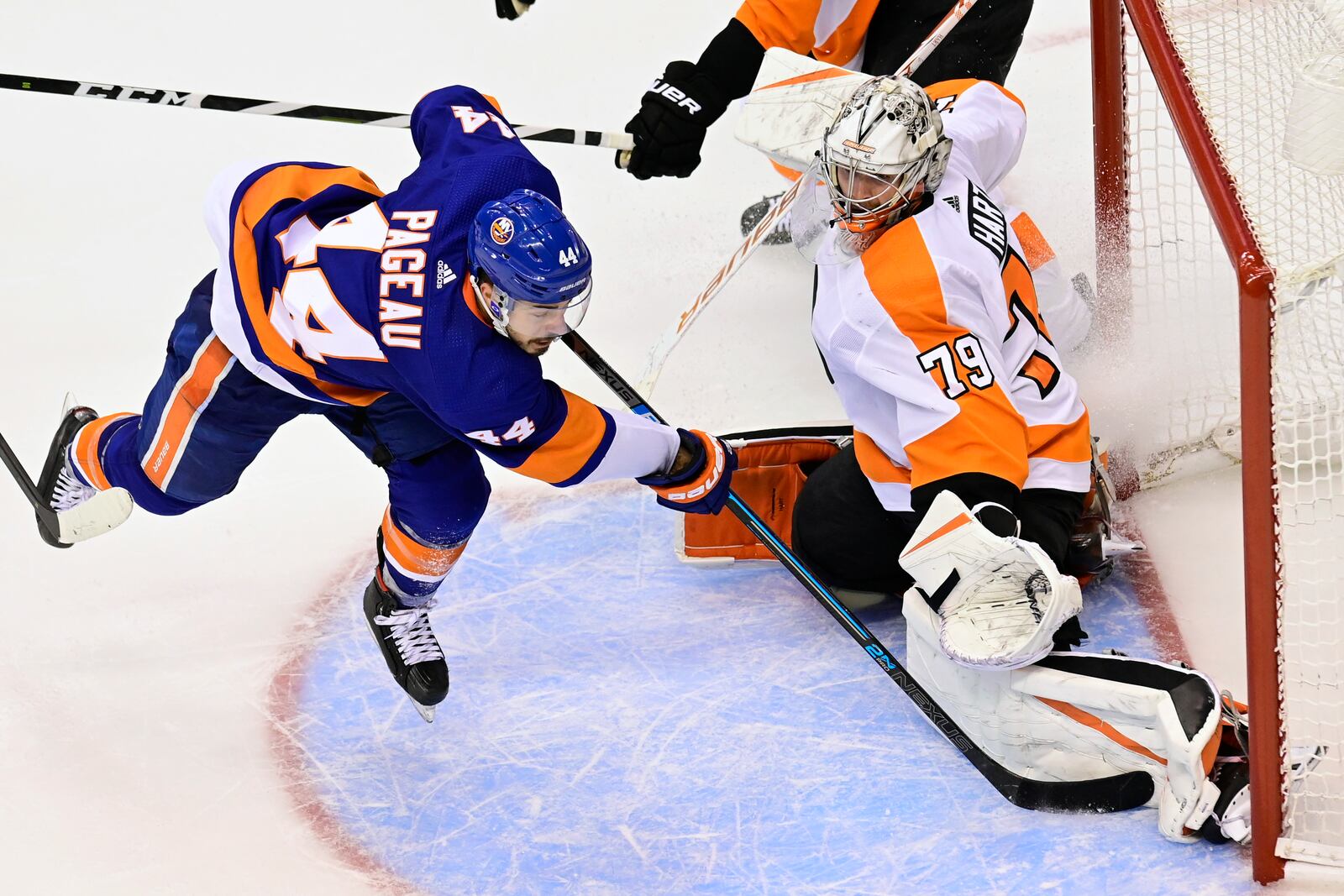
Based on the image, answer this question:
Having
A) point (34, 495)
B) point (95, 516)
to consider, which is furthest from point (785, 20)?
point (34, 495)

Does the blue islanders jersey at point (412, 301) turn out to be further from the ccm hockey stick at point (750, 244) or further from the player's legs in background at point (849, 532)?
the ccm hockey stick at point (750, 244)

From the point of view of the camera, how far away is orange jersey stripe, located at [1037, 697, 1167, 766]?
2.38 meters

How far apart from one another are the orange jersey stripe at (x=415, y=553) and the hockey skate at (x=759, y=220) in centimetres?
162

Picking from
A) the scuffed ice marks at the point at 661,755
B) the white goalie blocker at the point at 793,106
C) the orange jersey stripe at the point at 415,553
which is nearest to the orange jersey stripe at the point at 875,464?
the scuffed ice marks at the point at 661,755

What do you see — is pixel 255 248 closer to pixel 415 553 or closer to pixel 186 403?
Result: pixel 186 403

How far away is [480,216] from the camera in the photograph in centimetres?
220

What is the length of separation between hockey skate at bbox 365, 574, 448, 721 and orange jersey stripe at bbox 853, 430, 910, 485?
34.5 inches

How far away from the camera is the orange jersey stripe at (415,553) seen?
8.90ft

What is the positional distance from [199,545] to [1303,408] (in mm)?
2348

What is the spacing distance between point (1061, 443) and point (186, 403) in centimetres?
159

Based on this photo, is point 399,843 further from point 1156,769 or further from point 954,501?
point 1156,769

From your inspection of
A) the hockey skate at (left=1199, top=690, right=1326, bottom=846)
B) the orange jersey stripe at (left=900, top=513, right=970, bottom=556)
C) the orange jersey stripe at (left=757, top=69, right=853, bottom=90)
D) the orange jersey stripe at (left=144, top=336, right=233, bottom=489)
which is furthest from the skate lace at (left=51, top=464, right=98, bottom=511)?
the hockey skate at (left=1199, top=690, right=1326, bottom=846)

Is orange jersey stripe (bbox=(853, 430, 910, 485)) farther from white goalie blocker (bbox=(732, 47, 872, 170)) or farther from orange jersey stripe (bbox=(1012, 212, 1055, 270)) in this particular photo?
orange jersey stripe (bbox=(1012, 212, 1055, 270))

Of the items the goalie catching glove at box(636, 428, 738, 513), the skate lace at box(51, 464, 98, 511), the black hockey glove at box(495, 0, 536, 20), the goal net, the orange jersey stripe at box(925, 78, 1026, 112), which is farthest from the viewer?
the black hockey glove at box(495, 0, 536, 20)
